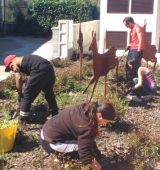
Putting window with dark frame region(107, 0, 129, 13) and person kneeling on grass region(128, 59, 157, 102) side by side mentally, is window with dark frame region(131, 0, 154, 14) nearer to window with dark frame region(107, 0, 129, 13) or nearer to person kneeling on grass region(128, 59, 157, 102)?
window with dark frame region(107, 0, 129, 13)

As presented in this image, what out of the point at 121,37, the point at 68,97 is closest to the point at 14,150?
the point at 68,97

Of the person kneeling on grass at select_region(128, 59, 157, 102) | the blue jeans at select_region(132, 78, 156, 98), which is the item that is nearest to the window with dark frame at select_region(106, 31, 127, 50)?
the person kneeling on grass at select_region(128, 59, 157, 102)

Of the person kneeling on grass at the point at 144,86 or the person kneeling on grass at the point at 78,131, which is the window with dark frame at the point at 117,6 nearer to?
the person kneeling on grass at the point at 144,86

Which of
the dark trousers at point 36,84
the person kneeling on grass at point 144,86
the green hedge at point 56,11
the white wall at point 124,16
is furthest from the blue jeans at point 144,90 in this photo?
the green hedge at point 56,11

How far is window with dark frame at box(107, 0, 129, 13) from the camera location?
40.5 ft

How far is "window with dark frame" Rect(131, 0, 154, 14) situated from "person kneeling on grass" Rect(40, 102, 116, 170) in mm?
8506

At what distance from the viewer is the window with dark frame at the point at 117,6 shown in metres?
12.3

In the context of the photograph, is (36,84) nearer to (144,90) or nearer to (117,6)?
(144,90)

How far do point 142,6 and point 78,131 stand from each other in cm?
883

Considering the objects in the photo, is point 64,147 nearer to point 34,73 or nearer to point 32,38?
point 34,73

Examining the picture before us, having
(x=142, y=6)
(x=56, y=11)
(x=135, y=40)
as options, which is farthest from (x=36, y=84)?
(x=56, y=11)

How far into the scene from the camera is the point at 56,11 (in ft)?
65.3

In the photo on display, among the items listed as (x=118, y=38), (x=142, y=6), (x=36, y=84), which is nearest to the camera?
(x=36, y=84)

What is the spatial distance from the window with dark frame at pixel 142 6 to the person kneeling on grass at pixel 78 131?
851 cm
